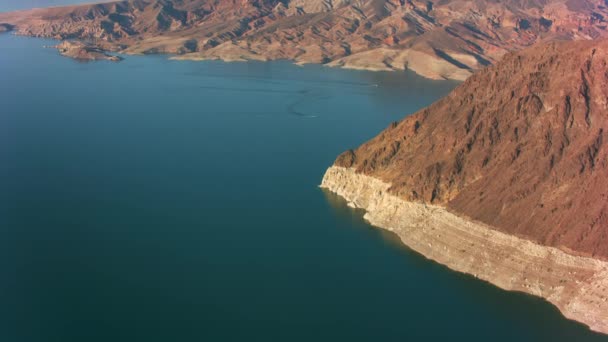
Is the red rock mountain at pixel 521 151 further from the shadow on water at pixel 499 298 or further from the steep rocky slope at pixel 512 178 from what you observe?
the shadow on water at pixel 499 298

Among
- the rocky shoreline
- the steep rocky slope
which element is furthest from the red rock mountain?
the rocky shoreline

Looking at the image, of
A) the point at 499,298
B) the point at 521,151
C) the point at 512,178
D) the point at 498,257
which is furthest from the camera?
the point at 521,151

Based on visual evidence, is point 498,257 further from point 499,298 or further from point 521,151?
point 521,151

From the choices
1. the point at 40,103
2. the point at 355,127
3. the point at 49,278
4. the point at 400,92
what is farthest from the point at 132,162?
the point at 400,92

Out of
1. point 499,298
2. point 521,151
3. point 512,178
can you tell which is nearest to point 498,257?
point 499,298

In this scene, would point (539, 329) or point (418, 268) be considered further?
point (418, 268)

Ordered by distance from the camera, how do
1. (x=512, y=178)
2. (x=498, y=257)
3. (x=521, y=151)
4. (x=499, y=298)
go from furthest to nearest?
1. (x=521, y=151)
2. (x=512, y=178)
3. (x=498, y=257)
4. (x=499, y=298)

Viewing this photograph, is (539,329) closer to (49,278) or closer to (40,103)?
(49,278)

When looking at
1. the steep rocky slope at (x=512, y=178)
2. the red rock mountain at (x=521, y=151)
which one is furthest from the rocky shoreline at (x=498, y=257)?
the red rock mountain at (x=521, y=151)
